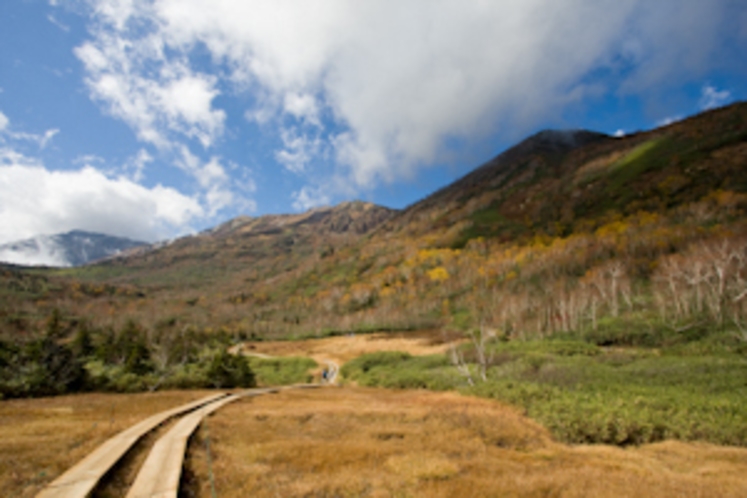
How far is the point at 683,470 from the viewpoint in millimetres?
9516

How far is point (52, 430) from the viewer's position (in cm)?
1142

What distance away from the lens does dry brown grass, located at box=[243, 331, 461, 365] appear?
75.8 m

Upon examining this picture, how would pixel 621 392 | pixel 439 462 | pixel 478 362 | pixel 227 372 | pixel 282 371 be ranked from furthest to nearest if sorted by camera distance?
pixel 282 371 → pixel 478 362 → pixel 227 372 → pixel 621 392 → pixel 439 462

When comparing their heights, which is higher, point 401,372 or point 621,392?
point 621,392

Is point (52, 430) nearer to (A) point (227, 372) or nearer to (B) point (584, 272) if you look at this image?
(A) point (227, 372)

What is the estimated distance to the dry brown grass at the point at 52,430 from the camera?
771 cm

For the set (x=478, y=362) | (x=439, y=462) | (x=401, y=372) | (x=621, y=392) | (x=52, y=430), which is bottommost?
(x=401, y=372)

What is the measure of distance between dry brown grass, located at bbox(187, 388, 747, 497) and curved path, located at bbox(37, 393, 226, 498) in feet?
5.90

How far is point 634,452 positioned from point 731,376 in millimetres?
17495

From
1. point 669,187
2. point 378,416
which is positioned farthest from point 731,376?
point 669,187

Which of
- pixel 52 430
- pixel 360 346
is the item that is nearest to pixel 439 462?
pixel 52 430

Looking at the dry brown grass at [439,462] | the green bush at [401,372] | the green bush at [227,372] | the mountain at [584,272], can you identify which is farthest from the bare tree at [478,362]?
the mountain at [584,272]

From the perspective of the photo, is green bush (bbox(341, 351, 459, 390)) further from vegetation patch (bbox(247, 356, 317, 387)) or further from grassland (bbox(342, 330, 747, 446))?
vegetation patch (bbox(247, 356, 317, 387))

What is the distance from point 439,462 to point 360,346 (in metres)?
82.9
